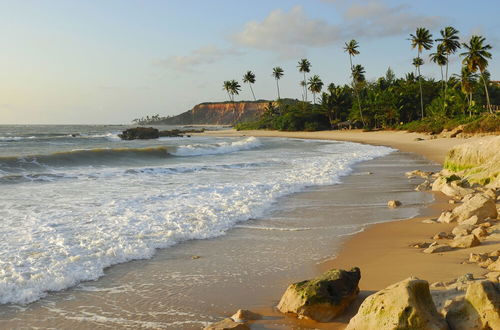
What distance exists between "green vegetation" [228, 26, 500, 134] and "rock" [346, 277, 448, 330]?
37993 millimetres

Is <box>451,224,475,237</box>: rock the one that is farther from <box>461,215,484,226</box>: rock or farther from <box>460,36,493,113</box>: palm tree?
<box>460,36,493,113</box>: palm tree

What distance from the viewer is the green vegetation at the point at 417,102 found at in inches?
1855

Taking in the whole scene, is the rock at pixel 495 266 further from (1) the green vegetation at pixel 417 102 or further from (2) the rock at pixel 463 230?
(1) the green vegetation at pixel 417 102

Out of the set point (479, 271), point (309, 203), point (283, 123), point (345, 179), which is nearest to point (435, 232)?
point (479, 271)

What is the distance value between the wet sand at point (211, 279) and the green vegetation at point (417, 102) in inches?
1330

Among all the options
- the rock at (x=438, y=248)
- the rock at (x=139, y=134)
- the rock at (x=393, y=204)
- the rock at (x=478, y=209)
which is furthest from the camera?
the rock at (x=139, y=134)

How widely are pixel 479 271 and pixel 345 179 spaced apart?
37.4 feet

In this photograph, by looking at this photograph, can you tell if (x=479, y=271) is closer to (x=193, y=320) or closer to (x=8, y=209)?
(x=193, y=320)

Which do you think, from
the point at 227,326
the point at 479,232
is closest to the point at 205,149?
the point at 479,232

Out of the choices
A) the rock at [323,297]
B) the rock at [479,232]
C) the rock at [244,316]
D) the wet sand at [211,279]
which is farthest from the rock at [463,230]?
the rock at [244,316]

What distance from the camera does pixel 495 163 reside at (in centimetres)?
1270

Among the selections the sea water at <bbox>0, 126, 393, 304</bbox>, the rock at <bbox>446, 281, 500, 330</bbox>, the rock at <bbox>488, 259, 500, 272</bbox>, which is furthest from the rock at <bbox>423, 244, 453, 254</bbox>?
the sea water at <bbox>0, 126, 393, 304</bbox>

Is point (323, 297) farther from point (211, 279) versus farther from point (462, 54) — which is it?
point (462, 54)

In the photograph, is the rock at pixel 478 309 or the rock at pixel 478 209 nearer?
the rock at pixel 478 309
